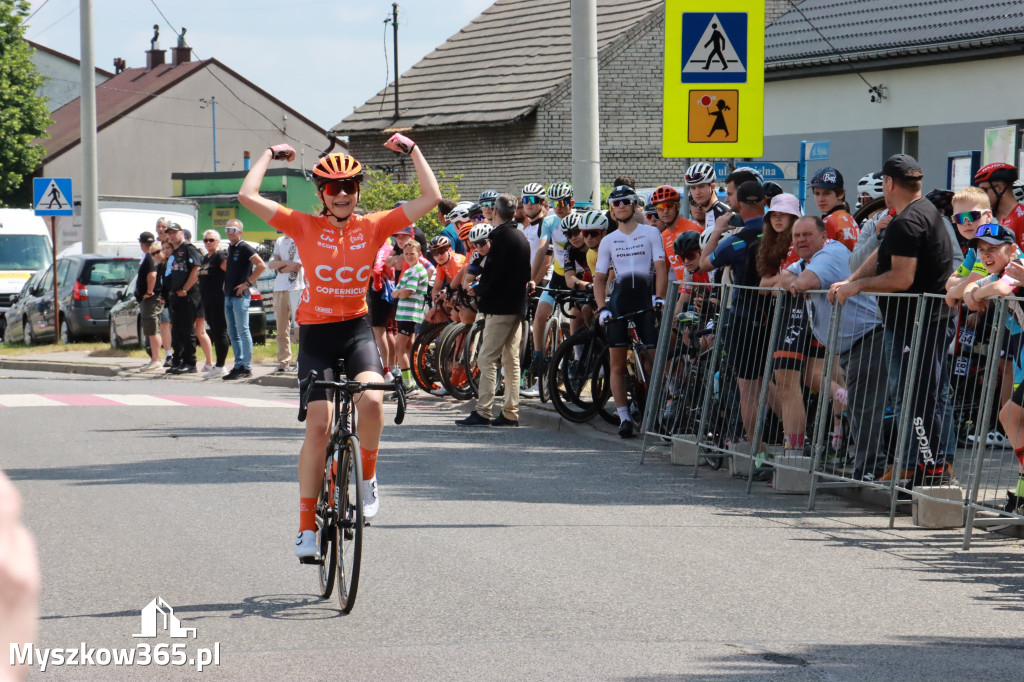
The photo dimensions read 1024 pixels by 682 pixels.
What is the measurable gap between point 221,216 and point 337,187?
41571 millimetres

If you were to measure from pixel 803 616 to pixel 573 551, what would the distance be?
171cm

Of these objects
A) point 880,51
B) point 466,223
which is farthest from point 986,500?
point 880,51

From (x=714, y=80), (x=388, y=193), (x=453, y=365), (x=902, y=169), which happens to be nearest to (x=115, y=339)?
(x=453, y=365)

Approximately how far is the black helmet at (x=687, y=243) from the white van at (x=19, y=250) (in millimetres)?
26050

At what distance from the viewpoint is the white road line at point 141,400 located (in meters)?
16.1

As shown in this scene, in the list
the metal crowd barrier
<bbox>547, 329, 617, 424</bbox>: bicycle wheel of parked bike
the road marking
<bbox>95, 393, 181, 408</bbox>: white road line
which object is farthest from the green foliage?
the metal crowd barrier

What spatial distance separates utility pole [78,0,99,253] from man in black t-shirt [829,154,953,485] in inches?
861

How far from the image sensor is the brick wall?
35500 mm

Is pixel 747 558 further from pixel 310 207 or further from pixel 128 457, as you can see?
pixel 310 207

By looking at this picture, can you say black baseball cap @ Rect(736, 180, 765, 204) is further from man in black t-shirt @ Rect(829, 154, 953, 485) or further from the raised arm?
the raised arm

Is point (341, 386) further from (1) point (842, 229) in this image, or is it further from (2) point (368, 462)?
(1) point (842, 229)

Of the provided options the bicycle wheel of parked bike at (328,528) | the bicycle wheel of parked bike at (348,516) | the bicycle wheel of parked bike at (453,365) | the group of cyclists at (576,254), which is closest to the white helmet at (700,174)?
the group of cyclists at (576,254)

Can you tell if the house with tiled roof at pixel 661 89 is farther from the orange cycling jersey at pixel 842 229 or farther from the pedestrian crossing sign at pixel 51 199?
the orange cycling jersey at pixel 842 229

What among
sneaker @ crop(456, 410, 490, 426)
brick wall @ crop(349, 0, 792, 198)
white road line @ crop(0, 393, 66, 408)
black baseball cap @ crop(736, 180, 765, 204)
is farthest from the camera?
brick wall @ crop(349, 0, 792, 198)
